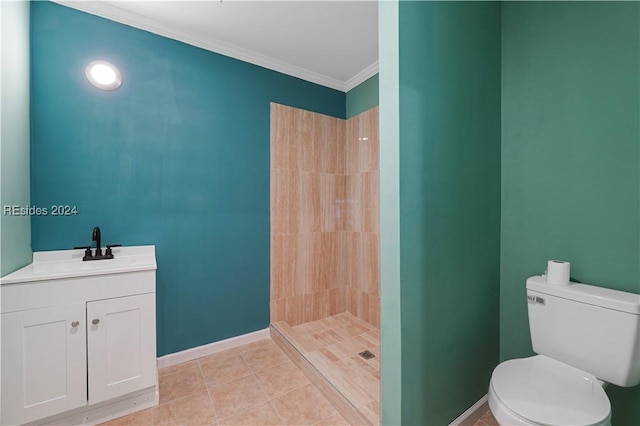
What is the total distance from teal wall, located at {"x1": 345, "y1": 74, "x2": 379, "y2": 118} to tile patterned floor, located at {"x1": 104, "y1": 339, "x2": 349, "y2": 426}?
8.19ft

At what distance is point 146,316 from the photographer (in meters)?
1.60

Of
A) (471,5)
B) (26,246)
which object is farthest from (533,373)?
(26,246)

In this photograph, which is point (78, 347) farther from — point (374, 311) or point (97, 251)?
point (374, 311)

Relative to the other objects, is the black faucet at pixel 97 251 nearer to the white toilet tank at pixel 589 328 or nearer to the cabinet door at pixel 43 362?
the cabinet door at pixel 43 362

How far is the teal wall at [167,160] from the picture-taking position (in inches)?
67.9

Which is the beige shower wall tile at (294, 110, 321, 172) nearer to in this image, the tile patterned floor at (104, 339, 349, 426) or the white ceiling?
the white ceiling

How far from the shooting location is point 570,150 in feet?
4.64

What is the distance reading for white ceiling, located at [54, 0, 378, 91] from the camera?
1.82m

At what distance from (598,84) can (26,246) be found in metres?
3.28

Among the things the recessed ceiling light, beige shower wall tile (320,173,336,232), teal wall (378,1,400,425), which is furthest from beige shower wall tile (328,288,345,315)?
the recessed ceiling light

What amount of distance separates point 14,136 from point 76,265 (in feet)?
2.57

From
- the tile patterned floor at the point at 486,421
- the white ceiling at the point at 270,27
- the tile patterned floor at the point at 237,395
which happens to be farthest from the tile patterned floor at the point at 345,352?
the white ceiling at the point at 270,27

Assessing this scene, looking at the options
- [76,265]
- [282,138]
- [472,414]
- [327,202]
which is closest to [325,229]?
[327,202]

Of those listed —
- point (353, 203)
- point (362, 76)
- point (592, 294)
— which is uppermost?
point (362, 76)
